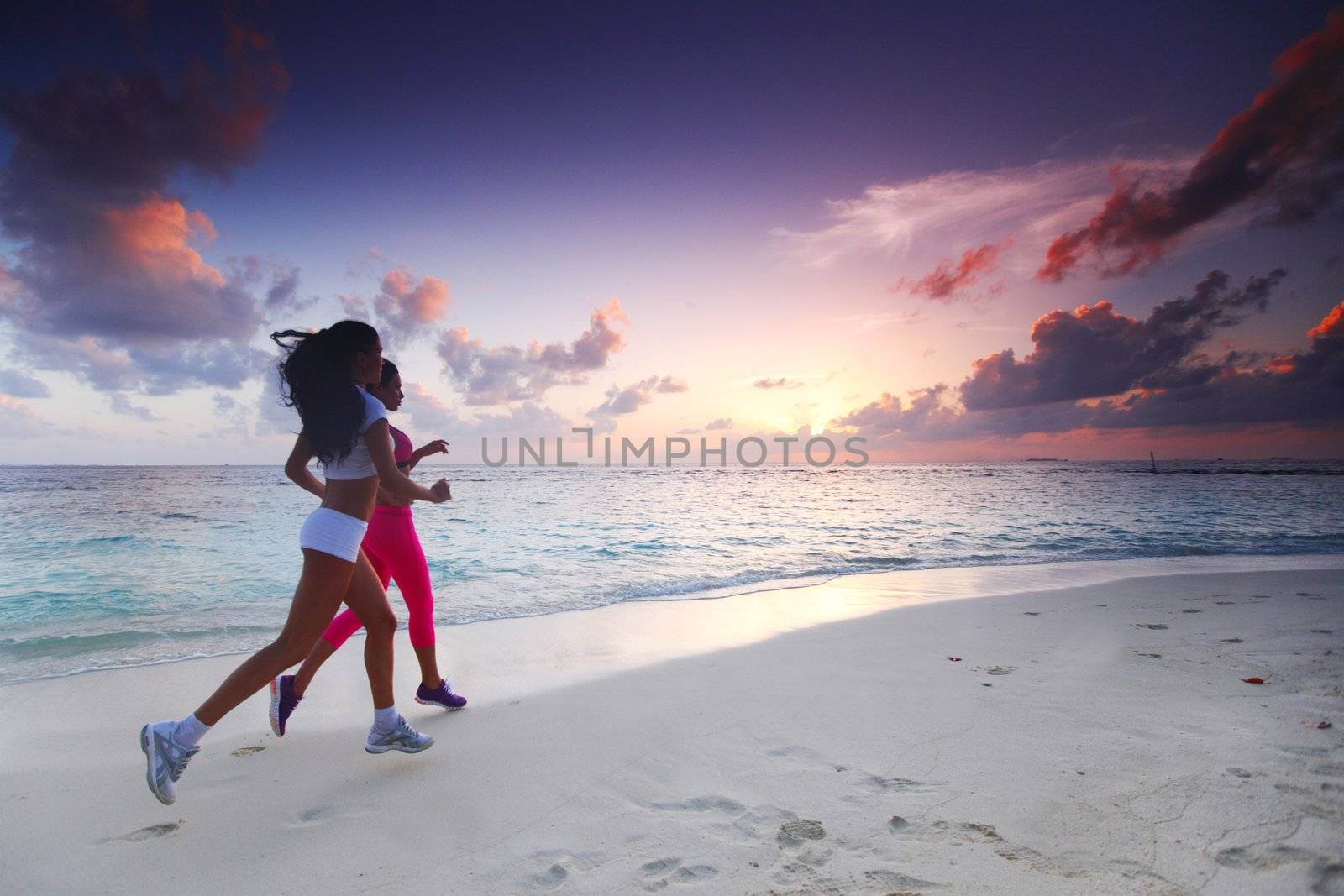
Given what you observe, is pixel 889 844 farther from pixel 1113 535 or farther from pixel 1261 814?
pixel 1113 535

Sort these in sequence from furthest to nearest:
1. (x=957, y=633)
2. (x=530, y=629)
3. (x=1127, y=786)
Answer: (x=530, y=629) < (x=957, y=633) < (x=1127, y=786)

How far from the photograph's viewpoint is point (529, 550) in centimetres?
1234

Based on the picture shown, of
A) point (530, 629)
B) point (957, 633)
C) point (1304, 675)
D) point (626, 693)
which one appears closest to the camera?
point (1304, 675)

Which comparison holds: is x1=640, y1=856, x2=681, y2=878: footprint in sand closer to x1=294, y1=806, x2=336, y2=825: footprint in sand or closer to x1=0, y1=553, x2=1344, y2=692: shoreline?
x1=294, y1=806, x2=336, y2=825: footprint in sand

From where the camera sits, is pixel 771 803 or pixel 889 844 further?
pixel 771 803

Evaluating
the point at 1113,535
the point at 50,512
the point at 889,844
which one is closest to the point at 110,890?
the point at 889,844

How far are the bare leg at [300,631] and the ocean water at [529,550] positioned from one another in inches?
143

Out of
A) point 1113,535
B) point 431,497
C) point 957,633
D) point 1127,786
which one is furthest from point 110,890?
point 1113,535

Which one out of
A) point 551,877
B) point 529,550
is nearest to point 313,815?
point 551,877

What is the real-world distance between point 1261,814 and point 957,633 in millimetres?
3375

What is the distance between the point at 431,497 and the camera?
3229mm

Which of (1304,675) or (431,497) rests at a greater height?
(431,497)

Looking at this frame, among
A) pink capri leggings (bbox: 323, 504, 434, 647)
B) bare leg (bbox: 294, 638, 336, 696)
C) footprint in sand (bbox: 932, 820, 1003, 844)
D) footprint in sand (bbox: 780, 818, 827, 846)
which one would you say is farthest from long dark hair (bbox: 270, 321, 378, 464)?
footprint in sand (bbox: 932, 820, 1003, 844)

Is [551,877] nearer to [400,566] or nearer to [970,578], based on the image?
[400,566]
